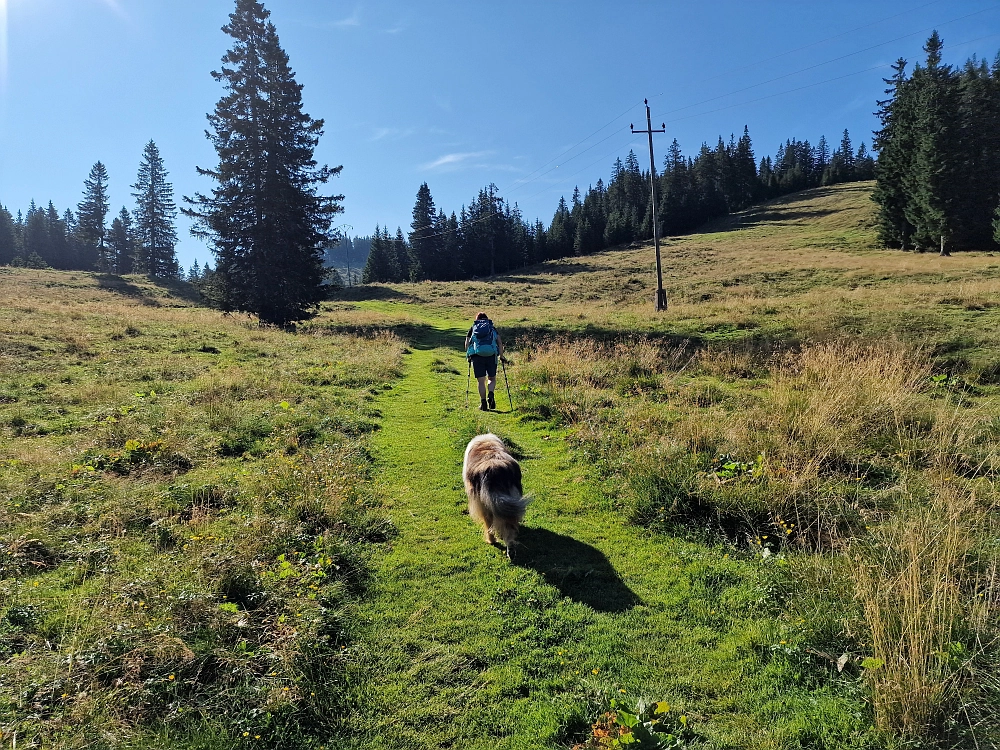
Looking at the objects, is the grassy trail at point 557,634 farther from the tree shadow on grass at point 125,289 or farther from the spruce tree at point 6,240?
the spruce tree at point 6,240

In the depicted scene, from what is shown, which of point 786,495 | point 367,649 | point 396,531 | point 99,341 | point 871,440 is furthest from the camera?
point 99,341

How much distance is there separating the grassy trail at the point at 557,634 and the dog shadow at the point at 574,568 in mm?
17

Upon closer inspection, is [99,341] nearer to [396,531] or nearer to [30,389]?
[30,389]

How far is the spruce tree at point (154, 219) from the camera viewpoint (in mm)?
63694

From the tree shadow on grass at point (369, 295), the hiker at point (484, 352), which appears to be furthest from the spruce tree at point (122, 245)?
the hiker at point (484, 352)

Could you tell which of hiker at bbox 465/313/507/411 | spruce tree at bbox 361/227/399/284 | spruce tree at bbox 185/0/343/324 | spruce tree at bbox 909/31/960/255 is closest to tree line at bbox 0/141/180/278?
spruce tree at bbox 361/227/399/284

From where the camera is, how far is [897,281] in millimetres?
28484

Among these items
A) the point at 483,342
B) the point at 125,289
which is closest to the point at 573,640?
the point at 483,342

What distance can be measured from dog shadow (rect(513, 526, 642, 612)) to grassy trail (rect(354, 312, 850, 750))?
0.05 ft

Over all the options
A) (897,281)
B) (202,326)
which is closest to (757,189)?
(897,281)

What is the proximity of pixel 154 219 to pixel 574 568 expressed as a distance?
8146 centimetres

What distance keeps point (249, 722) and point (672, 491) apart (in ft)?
15.4

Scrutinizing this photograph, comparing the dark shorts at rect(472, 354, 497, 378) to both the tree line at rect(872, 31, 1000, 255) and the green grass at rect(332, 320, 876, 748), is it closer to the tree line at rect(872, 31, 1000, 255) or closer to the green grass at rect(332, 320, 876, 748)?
the green grass at rect(332, 320, 876, 748)

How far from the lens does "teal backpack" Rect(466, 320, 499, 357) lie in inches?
423
